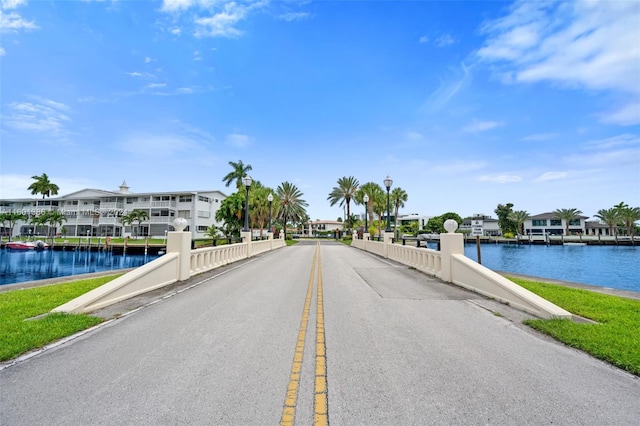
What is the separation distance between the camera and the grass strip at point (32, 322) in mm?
4984

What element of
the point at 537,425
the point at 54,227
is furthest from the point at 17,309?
the point at 54,227

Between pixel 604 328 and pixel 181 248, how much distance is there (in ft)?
38.6

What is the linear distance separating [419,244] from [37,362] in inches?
581

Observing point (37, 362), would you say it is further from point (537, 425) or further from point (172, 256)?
point (172, 256)

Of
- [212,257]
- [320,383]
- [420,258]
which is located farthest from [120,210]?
[320,383]

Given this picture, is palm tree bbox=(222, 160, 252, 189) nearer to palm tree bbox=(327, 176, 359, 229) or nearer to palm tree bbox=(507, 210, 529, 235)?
palm tree bbox=(327, 176, 359, 229)

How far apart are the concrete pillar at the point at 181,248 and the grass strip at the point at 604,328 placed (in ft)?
34.5

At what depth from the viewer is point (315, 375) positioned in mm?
4016

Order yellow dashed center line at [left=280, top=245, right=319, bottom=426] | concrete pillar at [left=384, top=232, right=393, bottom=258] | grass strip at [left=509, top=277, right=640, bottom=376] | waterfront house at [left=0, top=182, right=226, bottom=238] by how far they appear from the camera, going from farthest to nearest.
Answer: waterfront house at [left=0, top=182, right=226, bottom=238] → concrete pillar at [left=384, top=232, right=393, bottom=258] → grass strip at [left=509, top=277, right=640, bottom=376] → yellow dashed center line at [left=280, top=245, right=319, bottom=426]

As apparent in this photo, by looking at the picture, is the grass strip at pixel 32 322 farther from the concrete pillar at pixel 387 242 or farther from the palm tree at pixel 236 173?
the palm tree at pixel 236 173

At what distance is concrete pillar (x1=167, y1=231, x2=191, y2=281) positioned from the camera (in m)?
11.5

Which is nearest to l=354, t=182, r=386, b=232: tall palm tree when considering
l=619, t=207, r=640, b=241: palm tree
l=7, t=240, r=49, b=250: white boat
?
l=7, t=240, r=49, b=250: white boat

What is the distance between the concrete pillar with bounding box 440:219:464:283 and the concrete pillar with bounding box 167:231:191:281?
924 centimetres

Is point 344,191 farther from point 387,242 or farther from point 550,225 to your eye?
point 550,225
